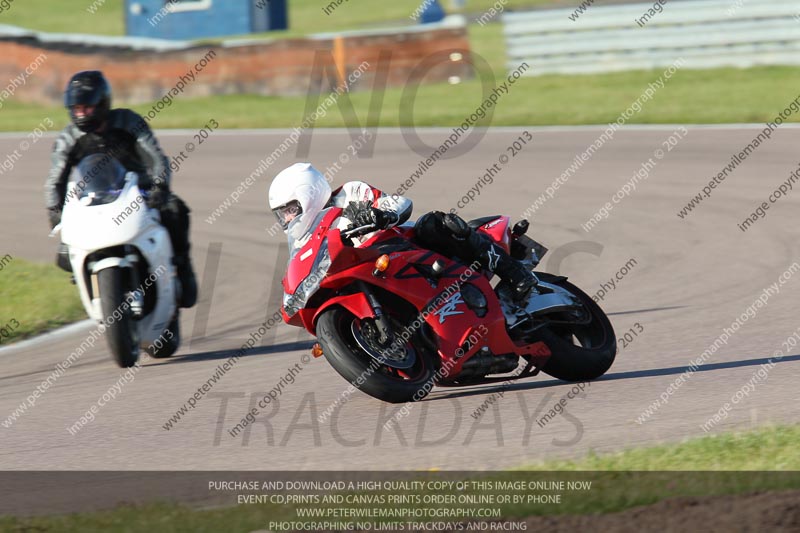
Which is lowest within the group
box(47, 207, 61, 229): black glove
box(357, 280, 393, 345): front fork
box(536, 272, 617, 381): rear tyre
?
box(47, 207, 61, 229): black glove

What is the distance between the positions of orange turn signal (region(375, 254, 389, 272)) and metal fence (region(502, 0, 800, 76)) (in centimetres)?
1558

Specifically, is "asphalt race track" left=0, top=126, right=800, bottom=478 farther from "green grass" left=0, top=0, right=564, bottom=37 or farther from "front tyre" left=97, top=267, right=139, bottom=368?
"green grass" left=0, top=0, right=564, bottom=37

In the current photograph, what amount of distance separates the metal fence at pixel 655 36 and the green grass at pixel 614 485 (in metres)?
16.3

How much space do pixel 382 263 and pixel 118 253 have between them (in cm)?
218

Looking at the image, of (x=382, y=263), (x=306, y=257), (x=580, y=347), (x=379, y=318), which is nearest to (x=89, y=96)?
(x=306, y=257)

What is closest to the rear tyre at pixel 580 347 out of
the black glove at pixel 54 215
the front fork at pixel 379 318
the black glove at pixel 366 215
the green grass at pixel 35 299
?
the front fork at pixel 379 318

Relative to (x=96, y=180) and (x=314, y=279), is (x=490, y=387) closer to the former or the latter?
(x=314, y=279)

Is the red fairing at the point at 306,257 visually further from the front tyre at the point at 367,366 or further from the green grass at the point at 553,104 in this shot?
the green grass at the point at 553,104

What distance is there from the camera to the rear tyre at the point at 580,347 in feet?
22.9

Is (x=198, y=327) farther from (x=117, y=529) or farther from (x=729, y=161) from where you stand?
(x=729, y=161)

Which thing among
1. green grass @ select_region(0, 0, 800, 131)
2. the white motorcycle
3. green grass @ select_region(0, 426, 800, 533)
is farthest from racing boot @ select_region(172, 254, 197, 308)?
green grass @ select_region(0, 0, 800, 131)

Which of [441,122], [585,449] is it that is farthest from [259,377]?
[441,122]

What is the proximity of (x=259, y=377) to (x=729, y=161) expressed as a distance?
8.71 metres

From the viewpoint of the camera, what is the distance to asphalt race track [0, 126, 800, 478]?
606 centimetres
